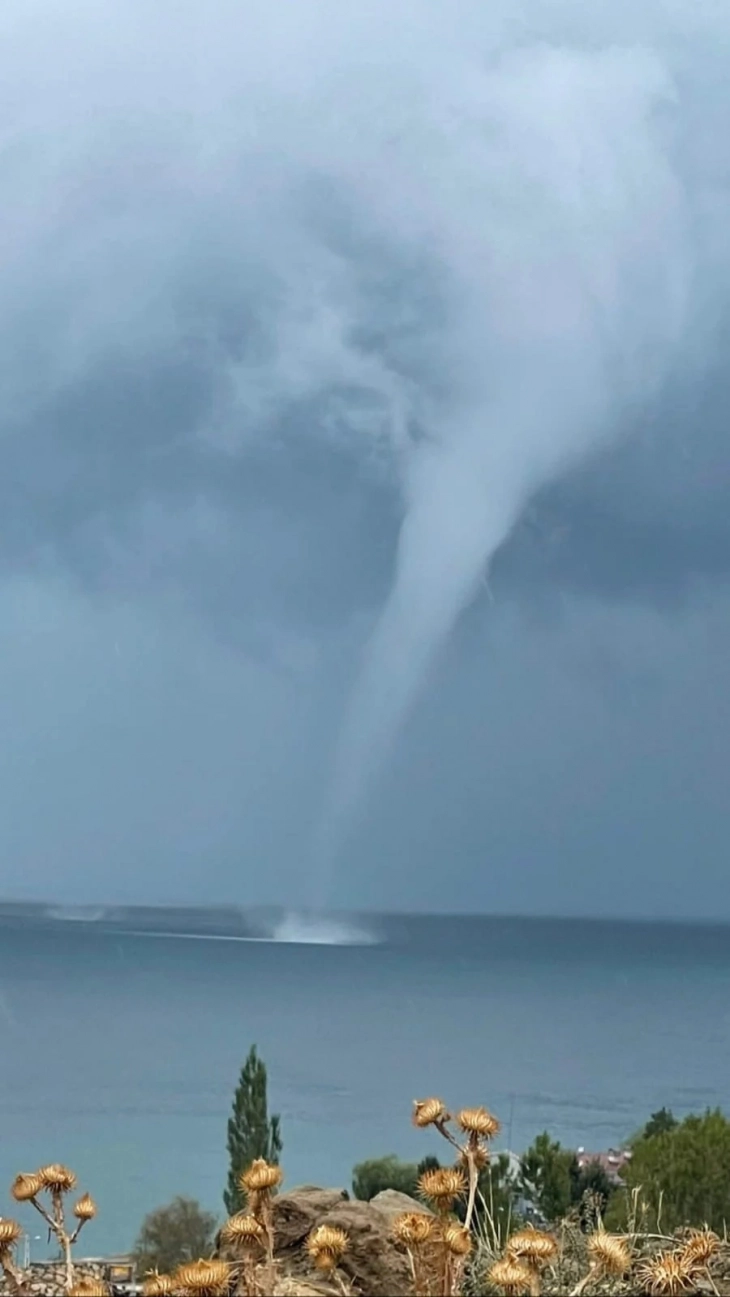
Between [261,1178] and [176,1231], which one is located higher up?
[176,1231]

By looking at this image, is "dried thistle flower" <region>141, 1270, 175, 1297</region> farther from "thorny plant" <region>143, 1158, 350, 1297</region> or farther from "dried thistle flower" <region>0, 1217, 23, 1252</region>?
"dried thistle flower" <region>0, 1217, 23, 1252</region>

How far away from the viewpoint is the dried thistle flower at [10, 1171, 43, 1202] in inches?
151

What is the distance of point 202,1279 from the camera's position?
3.12m

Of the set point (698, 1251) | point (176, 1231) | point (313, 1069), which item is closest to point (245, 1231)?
point (698, 1251)

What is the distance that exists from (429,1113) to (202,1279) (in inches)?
40.5

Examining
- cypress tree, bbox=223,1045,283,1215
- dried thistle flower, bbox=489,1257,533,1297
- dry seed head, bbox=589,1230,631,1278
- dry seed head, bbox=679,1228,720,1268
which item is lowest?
dried thistle flower, bbox=489,1257,533,1297

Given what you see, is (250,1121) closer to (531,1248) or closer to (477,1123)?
(477,1123)

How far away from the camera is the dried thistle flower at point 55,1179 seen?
387 centimetres

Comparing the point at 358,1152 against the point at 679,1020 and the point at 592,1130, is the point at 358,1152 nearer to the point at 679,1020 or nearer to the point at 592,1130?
the point at 592,1130

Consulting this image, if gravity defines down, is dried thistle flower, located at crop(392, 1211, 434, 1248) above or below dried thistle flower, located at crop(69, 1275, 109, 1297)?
above

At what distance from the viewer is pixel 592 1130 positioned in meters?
77.7

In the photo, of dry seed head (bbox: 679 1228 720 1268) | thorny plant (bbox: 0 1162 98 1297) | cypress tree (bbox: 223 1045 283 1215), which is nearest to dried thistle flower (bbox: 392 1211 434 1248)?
dry seed head (bbox: 679 1228 720 1268)

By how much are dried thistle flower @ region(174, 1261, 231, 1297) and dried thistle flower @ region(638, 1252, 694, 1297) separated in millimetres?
1176

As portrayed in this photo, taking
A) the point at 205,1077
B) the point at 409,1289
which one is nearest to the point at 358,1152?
the point at 205,1077
